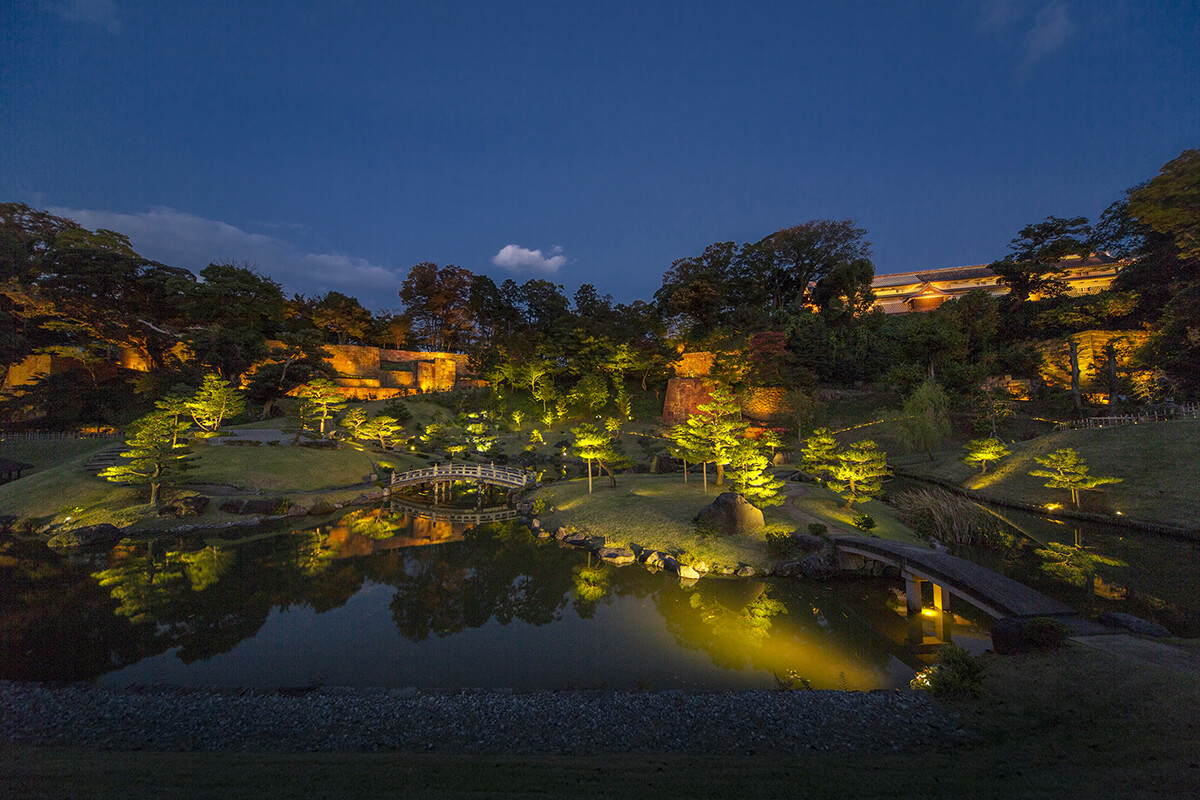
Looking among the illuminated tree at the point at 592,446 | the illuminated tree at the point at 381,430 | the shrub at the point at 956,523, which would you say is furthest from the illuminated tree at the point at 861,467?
the illuminated tree at the point at 381,430

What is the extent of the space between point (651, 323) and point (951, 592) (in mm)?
36705

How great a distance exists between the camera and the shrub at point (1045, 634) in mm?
7066

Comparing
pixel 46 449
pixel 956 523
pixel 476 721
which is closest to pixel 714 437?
pixel 956 523

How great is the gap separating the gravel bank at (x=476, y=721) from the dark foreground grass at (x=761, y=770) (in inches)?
23.1

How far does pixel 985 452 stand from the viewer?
2134 cm

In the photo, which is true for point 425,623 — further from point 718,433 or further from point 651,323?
point 651,323

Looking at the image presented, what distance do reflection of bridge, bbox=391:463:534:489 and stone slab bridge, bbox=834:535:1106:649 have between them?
1635 centimetres

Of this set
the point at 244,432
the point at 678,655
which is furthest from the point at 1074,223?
the point at 244,432

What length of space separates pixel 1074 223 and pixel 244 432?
56.4m

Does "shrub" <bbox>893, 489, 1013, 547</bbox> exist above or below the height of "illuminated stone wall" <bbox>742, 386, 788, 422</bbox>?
below

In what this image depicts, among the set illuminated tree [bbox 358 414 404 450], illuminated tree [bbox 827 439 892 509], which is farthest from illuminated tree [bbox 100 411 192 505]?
illuminated tree [bbox 827 439 892 509]

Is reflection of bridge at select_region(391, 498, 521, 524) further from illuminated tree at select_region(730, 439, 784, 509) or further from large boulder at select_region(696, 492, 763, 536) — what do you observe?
illuminated tree at select_region(730, 439, 784, 509)

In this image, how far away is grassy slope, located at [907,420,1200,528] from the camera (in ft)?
49.7

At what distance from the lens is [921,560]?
10531mm
